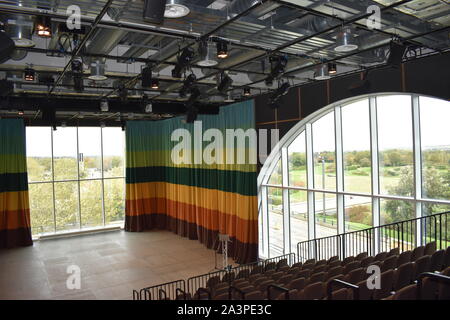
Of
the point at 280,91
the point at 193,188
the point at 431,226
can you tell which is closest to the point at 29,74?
the point at 280,91

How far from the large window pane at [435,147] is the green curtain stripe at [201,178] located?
5327 mm

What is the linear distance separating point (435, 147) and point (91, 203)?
586 inches

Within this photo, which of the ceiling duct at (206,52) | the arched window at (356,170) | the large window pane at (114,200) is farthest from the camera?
the large window pane at (114,200)

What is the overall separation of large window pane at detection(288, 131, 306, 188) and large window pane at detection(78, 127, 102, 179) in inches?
394

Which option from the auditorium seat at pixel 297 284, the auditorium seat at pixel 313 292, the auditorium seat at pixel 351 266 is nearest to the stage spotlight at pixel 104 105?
the auditorium seat at pixel 297 284

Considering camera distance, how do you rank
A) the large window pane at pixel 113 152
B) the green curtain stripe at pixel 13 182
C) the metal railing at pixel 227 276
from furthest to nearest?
the large window pane at pixel 113 152, the green curtain stripe at pixel 13 182, the metal railing at pixel 227 276

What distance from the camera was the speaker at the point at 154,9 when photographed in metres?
3.92

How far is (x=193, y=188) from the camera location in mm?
15297

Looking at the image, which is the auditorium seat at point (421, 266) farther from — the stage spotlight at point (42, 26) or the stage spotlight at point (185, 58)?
the stage spotlight at point (42, 26)

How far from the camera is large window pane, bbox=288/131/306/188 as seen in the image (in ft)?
36.3

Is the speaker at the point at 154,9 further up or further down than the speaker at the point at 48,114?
further up

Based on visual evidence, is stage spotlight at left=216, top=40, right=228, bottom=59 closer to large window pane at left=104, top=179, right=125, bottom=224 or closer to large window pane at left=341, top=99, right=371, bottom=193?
large window pane at left=341, top=99, right=371, bottom=193

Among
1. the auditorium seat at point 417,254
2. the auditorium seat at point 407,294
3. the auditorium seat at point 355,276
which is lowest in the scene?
the auditorium seat at point 355,276
